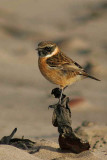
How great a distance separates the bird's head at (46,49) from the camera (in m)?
8.28

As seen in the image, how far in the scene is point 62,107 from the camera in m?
7.15

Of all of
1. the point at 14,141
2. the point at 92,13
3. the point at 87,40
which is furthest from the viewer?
the point at 92,13

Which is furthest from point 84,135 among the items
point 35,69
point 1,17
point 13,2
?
point 13,2

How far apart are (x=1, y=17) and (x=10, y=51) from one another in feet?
9.35

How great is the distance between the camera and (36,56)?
17.2 m

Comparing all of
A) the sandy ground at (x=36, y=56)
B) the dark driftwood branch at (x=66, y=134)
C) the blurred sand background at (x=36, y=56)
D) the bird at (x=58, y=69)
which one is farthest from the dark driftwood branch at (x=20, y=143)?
the blurred sand background at (x=36, y=56)

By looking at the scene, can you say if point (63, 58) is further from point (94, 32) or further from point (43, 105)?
point (94, 32)

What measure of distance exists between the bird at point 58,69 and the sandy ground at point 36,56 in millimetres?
1682

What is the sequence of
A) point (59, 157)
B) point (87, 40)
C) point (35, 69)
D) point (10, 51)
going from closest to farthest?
1. point (59, 157)
2. point (35, 69)
3. point (10, 51)
4. point (87, 40)

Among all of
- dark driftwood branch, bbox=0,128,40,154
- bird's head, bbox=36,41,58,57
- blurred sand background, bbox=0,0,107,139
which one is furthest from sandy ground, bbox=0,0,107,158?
dark driftwood branch, bbox=0,128,40,154

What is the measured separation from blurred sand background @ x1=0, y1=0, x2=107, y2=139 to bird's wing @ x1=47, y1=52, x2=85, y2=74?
90.1 inches

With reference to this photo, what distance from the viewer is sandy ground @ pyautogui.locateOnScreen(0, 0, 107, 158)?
11980mm

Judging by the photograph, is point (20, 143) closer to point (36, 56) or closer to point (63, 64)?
point (63, 64)

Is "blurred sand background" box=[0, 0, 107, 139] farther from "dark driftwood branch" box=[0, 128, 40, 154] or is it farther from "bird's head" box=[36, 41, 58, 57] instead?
"dark driftwood branch" box=[0, 128, 40, 154]
